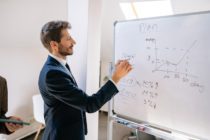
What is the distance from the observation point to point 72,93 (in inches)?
55.0

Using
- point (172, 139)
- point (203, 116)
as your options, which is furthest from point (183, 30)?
point (172, 139)

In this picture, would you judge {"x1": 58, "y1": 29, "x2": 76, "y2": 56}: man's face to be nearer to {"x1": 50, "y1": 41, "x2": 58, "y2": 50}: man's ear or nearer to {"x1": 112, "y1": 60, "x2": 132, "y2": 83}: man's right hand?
{"x1": 50, "y1": 41, "x2": 58, "y2": 50}: man's ear

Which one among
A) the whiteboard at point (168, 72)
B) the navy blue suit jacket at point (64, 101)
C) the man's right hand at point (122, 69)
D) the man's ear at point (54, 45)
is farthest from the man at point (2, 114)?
the whiteboard at point (168, 72)

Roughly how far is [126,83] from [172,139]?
21.6 inches

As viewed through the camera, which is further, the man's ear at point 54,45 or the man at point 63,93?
the man's ear at point 54,45

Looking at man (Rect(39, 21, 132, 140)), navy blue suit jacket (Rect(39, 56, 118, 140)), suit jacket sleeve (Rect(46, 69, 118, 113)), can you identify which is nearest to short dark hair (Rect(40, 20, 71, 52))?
man (Rect(39, 21, 132, 140))

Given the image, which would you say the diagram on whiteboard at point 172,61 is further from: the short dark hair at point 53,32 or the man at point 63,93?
the short dark hair at point 53,32

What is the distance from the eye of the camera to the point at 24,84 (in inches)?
134

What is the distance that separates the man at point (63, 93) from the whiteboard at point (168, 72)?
0.18 m

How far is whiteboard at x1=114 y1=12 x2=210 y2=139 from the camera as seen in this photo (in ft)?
4.50

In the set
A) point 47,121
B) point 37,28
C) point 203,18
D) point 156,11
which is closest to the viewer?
point 203,18

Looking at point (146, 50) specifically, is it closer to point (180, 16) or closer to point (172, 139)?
point (180, 16)

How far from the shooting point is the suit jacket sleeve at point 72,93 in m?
1.40

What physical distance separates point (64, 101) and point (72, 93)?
90mm
